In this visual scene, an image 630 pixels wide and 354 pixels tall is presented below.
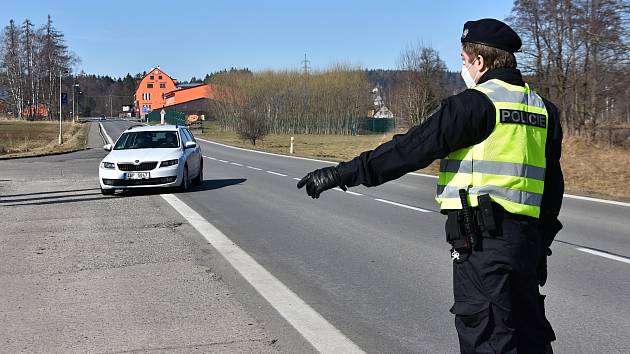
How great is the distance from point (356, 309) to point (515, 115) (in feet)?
9.92

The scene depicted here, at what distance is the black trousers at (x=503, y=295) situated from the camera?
2.69 m

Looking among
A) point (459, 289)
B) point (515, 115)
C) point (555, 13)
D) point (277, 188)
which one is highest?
point (555, 13)

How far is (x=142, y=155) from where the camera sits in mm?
15125

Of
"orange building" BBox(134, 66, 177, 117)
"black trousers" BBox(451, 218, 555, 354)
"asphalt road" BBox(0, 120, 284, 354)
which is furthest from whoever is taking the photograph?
"orange building" BBox(134, 66, 177, 117)

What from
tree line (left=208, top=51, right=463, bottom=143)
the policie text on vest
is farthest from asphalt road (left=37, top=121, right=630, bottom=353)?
tree line (left=208, top=51, right=463, bottom=143)

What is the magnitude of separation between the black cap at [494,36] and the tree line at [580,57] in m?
23.9

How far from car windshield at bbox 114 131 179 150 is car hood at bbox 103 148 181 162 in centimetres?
42

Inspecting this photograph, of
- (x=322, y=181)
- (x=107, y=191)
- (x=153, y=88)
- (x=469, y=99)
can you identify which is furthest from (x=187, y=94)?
(x=469, y=99)

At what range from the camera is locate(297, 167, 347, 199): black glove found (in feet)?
9.78

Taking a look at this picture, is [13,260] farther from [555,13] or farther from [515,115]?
[555,13]

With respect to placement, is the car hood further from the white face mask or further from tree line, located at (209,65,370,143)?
tree line, located at (209,65,370,143)

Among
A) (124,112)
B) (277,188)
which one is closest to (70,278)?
(277,188)

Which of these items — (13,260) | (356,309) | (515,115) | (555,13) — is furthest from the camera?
(555,13)

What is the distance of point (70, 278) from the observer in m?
6.75
